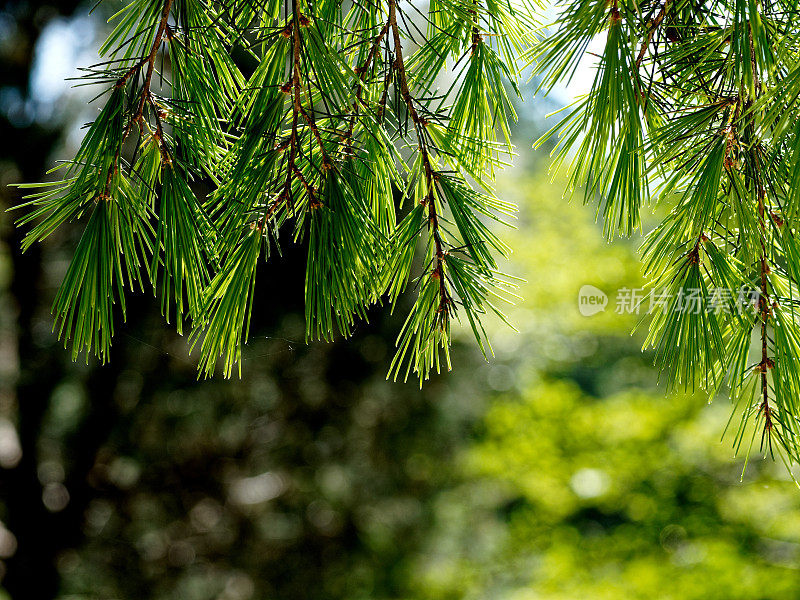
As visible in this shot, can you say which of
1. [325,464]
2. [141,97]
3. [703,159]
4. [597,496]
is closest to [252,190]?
[141,97]

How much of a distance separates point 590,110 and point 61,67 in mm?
2045

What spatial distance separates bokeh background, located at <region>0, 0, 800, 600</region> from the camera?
228 cm

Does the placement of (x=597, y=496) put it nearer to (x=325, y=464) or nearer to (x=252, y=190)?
(x=325, y=464)

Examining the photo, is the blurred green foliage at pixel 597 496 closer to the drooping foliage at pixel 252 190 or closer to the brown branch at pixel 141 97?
the drooping foliage at pixel 252 190

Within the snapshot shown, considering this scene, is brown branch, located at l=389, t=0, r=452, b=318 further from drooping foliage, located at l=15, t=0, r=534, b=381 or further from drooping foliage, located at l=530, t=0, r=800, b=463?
drooping foliage, located at l=530, t=0, r=800, b=463

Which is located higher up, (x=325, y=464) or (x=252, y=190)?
(x=252, y=190)

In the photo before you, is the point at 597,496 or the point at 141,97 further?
the point at 597,496

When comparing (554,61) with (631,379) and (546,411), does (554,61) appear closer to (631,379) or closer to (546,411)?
(546,411)

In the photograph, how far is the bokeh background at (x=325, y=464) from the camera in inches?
89.8

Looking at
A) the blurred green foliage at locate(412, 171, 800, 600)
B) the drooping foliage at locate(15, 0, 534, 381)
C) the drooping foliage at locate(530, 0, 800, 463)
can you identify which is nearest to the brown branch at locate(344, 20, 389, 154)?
the drooping foliage at locate(15, 0, 534, 381)

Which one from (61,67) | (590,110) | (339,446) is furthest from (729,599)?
(61,67)

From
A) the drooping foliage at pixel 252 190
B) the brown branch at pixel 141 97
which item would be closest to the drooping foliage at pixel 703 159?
the drooping foliage at pixel 252 190

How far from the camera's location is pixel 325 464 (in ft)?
9.14

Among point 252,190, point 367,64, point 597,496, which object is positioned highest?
point 367,64
